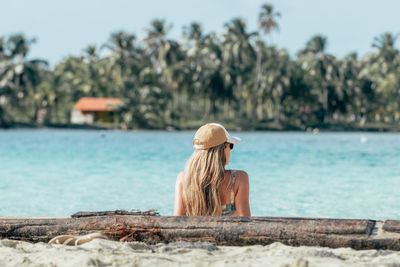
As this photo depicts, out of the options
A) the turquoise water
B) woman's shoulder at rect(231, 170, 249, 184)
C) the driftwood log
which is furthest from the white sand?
the turquoise water

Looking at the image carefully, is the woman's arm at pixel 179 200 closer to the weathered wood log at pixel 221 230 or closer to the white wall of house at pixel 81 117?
the weathered wood log at pixel 221 230

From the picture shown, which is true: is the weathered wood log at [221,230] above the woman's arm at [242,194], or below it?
below

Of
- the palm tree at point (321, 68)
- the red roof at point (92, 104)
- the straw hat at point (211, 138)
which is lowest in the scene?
the straw hat at point (211, 138)

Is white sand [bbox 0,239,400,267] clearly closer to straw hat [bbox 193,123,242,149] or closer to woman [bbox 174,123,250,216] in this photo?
woman [bbox 174,123,250,216]

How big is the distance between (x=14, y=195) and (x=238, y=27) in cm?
5819

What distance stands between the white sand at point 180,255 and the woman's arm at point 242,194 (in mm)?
399

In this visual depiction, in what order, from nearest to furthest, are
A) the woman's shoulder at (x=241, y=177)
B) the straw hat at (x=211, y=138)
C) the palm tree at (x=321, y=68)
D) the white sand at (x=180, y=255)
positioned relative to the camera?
the white sand at (x=180, y=255) < the straw hat at (x=211, y=138) < the woman's shoulder at (x=241, y=177) < the palm tree at (x=321, y=68)

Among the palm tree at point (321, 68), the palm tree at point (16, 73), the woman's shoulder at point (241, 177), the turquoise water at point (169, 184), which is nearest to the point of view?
the woman's shoulder at point (241, 177)

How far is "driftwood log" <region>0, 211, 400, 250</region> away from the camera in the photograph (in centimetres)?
450

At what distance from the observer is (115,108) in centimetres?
6881

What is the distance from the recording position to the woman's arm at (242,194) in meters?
4.67

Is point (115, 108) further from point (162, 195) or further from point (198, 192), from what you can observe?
point (198, 192)

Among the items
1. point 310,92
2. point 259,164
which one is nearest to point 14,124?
point 310,92

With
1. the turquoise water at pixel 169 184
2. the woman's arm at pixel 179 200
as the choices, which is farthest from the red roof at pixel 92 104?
the woman's arm at pixel 179 200
